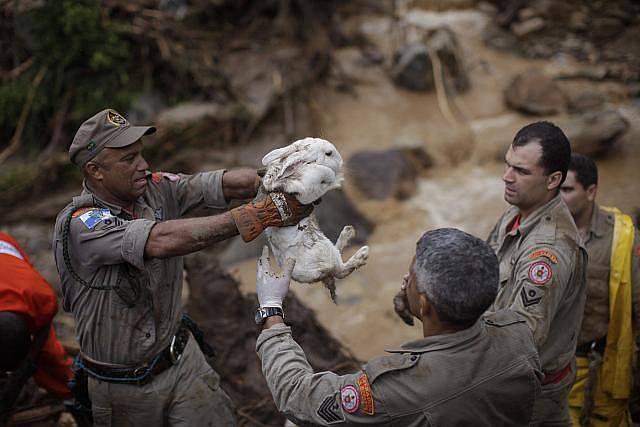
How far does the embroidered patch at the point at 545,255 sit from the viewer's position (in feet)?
8.14

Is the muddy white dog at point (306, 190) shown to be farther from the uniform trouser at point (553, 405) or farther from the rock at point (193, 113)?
the rock at point (193, 113)

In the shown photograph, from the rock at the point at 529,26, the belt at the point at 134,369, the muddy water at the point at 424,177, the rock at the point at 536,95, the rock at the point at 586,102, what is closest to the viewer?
the belt at the point at 134,369

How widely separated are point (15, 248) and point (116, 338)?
115cm

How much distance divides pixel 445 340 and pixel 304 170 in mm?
898

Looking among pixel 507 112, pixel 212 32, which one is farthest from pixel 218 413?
pixel 507 112

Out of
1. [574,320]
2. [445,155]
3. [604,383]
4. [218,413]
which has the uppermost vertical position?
[574,320]

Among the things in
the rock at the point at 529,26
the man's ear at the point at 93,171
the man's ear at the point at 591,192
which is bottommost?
the rock at the point at 529,26

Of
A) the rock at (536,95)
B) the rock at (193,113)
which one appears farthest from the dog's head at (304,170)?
the rock at (536,95)

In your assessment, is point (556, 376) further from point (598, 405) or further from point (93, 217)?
point (93, 217)

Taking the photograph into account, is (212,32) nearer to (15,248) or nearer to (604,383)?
(15,248)

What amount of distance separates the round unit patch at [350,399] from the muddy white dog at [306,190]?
58 cm

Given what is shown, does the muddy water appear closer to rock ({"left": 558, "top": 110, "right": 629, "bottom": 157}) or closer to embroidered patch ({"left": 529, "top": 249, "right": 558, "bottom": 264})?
rock ({"left": 558, "top": 110, "right": 629, "bottom": 157})

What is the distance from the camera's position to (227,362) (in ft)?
13.2

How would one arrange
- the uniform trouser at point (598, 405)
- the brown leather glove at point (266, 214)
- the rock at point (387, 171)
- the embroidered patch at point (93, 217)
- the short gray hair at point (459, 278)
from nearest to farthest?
the short gray hair at point (459, 278) → the brown leather glove at point (266, 214) → the embroidered patch at point (93, 217) → the uniform trouser at point (598, 405) → the rock at point (387, 171)
